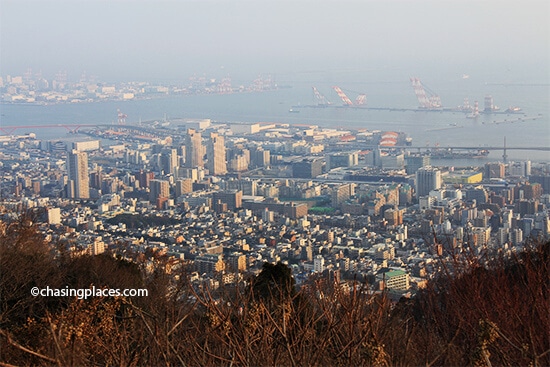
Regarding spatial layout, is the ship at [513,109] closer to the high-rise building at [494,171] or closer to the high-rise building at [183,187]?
the high-rise building at [494,171]

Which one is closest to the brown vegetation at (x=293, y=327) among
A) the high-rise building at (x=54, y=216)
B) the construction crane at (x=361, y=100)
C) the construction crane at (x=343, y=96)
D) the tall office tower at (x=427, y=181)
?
the high-rise building at (x=54, y=216)

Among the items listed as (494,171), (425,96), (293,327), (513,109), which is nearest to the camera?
(293,327)

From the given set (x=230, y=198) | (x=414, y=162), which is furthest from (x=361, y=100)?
(x=230, y=198)

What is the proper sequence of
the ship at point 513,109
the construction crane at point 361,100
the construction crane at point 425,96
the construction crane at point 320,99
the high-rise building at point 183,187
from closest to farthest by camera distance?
the high-rise building at point 183,187, the ship at point 513,109, the construction crane at point 425,96, the construction crane at point 361,100, the construction crane at point 320,99

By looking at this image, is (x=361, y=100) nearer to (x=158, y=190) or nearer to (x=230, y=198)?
(x=158, y=190)

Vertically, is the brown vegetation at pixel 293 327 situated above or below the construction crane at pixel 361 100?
above

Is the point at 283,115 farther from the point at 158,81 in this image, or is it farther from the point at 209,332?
the point at 209,332
